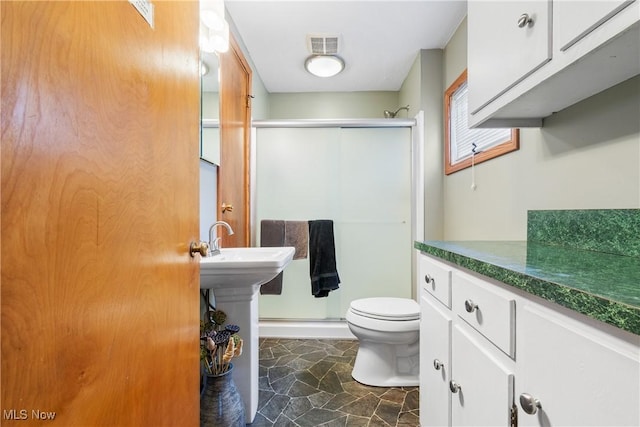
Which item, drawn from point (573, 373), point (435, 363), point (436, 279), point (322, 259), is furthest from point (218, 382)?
point (322, 259)

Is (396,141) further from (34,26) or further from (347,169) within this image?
(34,26)

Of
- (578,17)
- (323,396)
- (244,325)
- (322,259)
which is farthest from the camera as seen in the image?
(322,259)

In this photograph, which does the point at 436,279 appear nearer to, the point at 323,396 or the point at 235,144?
the point at 323,396

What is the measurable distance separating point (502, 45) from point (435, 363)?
1.13m

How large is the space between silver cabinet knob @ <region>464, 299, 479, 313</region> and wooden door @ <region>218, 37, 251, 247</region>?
55.6 inches

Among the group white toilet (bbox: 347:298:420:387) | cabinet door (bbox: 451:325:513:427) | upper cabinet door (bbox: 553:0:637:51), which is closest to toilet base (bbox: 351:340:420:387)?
white toilet (bbox: 347:298:420:387)

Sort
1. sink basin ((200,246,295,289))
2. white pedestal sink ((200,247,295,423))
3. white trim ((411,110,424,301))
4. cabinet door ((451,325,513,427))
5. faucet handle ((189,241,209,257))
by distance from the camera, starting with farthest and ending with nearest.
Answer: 1. white trim ((411,110,424,301))
2. white pedestal sink ((200,247,295,423))
3. sink basin ((200,246,295,289))
4. faucet handle ((189,241,209,257))
5. cabinet door ((451,325,513,427))

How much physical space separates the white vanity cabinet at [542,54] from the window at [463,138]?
32cm

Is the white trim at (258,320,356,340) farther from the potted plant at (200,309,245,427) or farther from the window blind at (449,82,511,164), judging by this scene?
the window blind at (449,82,511,164)

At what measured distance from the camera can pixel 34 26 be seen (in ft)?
1.33

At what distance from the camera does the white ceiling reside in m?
1.84

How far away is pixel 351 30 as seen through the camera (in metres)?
2.08

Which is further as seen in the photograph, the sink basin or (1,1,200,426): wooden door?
the sink basin

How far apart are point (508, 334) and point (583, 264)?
0.87 feet
